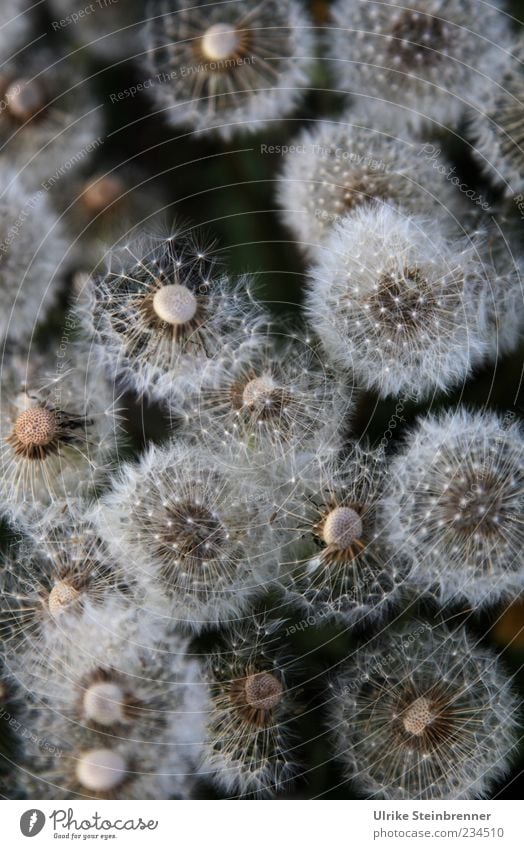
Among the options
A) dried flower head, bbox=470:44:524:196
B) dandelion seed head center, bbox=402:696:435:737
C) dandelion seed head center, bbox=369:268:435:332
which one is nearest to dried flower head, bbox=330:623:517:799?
dandelion seed head center, bbox=402:696:435:737

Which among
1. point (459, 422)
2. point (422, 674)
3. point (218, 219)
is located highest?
point (218, 219)

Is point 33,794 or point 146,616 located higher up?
point 146,616

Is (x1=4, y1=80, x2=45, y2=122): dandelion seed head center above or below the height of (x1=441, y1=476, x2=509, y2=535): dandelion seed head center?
above

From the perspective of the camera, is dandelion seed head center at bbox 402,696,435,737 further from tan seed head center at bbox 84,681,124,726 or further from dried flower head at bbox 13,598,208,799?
tan seed head center at bbox 84,681,124,726

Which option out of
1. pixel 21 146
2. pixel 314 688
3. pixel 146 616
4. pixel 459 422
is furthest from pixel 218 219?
pixel 314 688

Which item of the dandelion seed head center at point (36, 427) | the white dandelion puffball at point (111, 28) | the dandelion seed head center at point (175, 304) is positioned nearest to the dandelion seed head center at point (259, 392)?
the dandelion seed head center at point (175, 304)

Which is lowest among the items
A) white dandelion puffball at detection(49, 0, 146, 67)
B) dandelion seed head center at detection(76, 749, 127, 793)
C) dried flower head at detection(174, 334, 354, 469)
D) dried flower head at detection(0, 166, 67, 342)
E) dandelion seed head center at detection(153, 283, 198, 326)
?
dandelion seed head center at detection(76, 749, 127, 793)

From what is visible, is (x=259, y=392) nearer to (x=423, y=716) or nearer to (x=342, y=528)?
(x=342, y=528)
